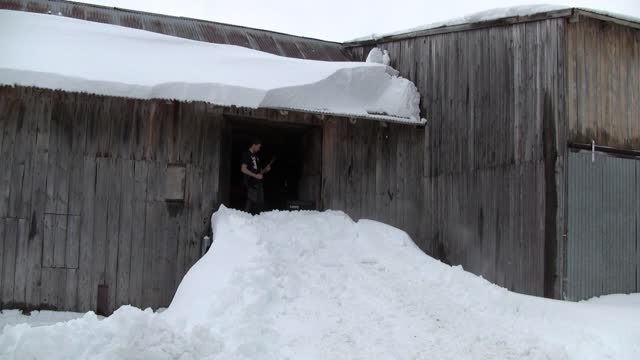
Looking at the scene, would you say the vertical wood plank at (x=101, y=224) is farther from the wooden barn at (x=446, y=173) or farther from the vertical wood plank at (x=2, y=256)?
the vertical wood plank at (x=2, y=256)

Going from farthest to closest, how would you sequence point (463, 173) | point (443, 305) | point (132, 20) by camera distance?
point (132, 20)
point (463, 173)
point (443, 305)

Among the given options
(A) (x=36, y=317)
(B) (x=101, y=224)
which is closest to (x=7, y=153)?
(B) (x=101, y=224)

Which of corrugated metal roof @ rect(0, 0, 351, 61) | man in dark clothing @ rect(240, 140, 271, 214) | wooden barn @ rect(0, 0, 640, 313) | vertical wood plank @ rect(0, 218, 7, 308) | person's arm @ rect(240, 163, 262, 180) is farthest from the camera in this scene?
corrugated metal roof @ rect(0, 0, 351, 61)

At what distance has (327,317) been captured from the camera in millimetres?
8039

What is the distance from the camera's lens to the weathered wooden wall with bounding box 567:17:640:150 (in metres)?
10.4

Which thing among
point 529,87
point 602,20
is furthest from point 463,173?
point 602,20

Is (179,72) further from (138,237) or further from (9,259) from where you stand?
(9,259)

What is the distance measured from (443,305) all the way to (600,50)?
502cm

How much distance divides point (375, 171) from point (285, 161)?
3.89 metres

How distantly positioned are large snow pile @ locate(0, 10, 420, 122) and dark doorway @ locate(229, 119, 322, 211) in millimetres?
979

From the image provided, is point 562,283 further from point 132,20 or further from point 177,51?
point 132,20

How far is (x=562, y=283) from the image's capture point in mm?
9898

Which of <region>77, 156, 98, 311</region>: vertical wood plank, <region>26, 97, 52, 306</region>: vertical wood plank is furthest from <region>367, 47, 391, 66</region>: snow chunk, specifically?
<region>26, 97, 52, 306</region>: vertical wood plank

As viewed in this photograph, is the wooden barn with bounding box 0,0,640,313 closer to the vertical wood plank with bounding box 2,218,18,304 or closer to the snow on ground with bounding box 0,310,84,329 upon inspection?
the vertical wood plank with bounding box 2,218,18,304
